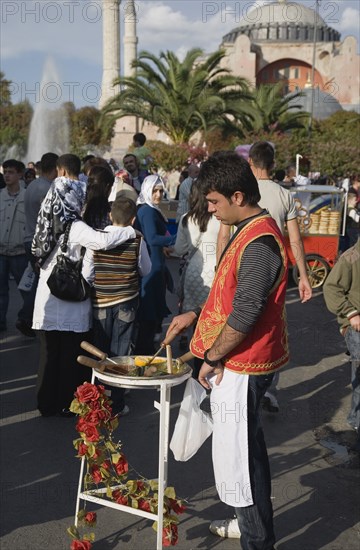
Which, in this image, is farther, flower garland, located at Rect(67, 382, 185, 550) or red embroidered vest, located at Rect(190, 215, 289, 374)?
flower garland, located at Rect(67, 382, 185, 550)

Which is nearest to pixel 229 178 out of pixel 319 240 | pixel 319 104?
pixel 319 240

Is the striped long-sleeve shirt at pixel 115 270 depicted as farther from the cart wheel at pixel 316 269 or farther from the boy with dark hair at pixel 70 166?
the cart wheel at pixel 316 269

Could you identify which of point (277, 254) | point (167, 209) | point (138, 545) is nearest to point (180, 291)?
point (138, 545)

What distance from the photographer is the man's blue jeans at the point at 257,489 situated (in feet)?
10.5

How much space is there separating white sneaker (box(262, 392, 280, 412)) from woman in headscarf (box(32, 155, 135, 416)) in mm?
1501

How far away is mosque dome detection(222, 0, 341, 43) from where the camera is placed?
9306 cm

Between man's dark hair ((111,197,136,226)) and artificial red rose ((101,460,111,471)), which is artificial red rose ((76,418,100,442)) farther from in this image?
man's dark hair ((111,197,136,226))

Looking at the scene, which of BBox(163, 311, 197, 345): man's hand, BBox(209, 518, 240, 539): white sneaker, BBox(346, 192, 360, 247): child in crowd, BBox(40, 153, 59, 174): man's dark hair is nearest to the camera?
BBox(163, 311, 197, 345): man's hand

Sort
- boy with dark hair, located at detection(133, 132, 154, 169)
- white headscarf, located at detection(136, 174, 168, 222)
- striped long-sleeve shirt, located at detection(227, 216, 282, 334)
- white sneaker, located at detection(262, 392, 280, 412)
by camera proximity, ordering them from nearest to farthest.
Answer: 1. striped long-sleeve shirt, located at detection(227, 216, 282, 334)
2. white sneaker, located at detection(262, 392, 280, 412)
3. white headscarf, located at detection(136, 174, 168, 222)
4. boy with dark hair, located at detection(133, 132, 154, 169)

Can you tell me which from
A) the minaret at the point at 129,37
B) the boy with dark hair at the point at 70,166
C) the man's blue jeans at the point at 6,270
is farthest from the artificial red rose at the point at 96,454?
the minaret at the point at 129,37

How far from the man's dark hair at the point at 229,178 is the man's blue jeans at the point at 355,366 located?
1.97 meters

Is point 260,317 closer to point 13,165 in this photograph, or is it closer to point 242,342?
point 242,342

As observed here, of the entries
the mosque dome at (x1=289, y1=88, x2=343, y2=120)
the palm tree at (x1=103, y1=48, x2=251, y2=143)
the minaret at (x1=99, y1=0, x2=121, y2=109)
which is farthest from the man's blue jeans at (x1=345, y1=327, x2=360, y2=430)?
the mosque dome at (x1=289, y1=88, x2=343, y2=120)

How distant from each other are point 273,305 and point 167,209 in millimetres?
13664
